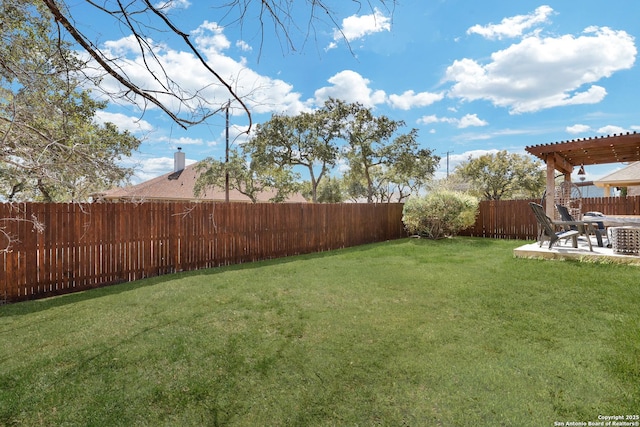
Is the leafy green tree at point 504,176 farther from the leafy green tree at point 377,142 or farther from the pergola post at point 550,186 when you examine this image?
the pergola post at point 550,186

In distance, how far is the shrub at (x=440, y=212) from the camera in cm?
982

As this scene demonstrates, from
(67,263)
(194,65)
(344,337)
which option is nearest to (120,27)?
(194,65)

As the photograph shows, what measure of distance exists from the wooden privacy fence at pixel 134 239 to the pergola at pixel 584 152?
5.54m

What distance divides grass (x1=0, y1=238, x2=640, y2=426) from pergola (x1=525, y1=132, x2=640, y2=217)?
357cm

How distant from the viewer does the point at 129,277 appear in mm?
5504

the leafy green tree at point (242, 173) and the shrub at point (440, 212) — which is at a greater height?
the leafy green tree at point (242, 173)

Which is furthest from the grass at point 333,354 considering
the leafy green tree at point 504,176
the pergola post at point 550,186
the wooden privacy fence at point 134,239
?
the leafy green tree at point 504,176

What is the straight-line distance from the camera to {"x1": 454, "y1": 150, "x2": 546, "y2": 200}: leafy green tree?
899 inches

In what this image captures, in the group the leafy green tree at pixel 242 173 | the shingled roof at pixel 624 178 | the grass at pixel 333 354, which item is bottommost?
the grass at pixel 333 354

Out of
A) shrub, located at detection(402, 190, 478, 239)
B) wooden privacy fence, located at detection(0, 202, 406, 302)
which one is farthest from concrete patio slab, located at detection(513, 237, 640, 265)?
wooden privacy fence, located at detection(0, 202, 406, 302)

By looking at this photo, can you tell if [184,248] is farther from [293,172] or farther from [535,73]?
[293,172]

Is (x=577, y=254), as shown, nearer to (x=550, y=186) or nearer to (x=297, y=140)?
(x=550, y=186)

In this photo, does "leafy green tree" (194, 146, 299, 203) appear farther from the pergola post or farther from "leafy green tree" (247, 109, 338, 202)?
the pergola post

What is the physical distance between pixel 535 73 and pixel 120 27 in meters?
9.78
